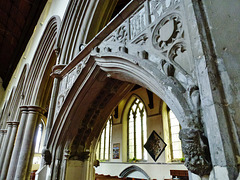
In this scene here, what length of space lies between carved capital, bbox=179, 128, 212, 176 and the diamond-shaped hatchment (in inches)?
249

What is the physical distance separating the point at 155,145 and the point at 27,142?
4602mm

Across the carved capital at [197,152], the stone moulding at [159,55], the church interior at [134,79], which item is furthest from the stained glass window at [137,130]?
the carved capital at [197,152]

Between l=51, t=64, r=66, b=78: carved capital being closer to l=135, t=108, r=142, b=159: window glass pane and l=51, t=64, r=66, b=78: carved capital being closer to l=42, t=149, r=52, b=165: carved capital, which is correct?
l=42, t=149, r=52, b=165: carved capital

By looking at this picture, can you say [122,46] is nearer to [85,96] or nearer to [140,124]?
[85,96]

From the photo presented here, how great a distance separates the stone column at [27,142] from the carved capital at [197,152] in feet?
13.9

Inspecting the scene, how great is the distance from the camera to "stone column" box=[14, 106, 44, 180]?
3912mm

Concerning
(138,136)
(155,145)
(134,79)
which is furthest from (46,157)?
(138,136)

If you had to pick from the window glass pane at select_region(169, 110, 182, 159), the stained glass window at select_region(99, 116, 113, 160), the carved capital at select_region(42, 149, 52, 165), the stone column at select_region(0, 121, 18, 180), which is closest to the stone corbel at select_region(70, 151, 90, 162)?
the carved capital at select_region(42, 149, 52, 165)

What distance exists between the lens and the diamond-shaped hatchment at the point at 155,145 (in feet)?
22.3

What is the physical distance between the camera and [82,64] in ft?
7.61

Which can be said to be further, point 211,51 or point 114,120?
point 114,120

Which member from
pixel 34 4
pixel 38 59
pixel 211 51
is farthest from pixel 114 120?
pixel 211 51

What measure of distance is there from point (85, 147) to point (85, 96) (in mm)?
788

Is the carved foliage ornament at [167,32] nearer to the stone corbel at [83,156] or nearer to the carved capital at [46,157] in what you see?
the stone corbel at [83,156]
